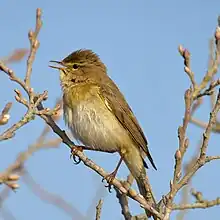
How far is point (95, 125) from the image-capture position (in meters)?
5.20

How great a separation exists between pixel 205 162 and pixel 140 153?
2.85 m

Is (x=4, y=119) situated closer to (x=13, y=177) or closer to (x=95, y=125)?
(x=13, y=177)

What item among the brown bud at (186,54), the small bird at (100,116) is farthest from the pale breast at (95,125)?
the brown bud at (186,54)

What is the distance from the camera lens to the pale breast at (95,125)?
5.16 metres

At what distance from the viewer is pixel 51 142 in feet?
9.58

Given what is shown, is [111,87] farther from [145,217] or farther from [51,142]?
[51,142]

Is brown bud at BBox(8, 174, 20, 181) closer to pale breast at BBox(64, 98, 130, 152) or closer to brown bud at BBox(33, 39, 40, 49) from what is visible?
brown bud at BBox(33, 39, 40, 49)

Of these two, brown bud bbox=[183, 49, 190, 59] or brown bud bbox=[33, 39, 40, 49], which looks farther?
brown bud bbox=[33, 39, 40, 49]

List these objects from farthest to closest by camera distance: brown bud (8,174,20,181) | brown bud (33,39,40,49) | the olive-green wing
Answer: the olive-green wing < brown bud (33,39,40,49) < brown bud (8,174,20,181)

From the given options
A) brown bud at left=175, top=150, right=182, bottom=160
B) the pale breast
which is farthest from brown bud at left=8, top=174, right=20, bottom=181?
the pale breast

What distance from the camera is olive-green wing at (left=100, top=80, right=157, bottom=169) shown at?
216 inches

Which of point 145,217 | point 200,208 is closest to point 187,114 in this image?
point 200,208

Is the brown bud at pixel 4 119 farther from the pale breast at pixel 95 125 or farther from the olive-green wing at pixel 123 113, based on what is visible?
the olive-green wing at pixel 123 113

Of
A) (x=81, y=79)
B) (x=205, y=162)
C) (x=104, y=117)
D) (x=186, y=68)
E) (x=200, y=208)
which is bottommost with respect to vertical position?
(x=200, y=208)
